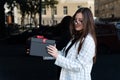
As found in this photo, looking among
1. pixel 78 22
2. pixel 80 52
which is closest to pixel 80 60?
pixel 80 52

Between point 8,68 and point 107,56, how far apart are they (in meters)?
5.75

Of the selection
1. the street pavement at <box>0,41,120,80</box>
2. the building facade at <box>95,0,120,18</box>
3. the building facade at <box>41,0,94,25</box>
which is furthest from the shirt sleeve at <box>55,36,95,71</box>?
the building facade at <box>95,0,120,18</box>

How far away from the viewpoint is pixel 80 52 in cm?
417

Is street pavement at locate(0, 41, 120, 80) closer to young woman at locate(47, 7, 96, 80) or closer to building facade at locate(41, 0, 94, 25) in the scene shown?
young woman at locate(47, 7, 96, 80)

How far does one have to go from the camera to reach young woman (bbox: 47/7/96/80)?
163 inches

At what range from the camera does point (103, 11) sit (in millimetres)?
126000

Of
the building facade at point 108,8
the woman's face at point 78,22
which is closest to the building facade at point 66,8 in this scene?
the building facade at point 108,8

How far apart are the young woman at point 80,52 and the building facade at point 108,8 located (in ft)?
341

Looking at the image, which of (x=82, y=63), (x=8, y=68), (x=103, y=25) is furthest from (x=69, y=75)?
(x=103, y=25)

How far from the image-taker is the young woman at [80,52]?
4.15m

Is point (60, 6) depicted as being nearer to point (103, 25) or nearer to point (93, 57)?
point (103, 25)

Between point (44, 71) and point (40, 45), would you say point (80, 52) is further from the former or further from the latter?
point (44, 71)

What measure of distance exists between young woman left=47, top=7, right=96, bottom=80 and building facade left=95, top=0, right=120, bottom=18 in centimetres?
10403

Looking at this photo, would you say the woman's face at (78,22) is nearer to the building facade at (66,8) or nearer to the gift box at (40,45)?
the gift box at (40,45)
